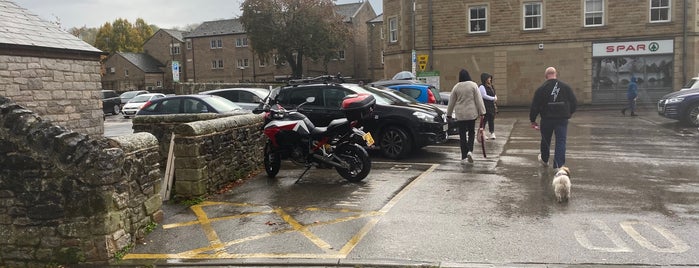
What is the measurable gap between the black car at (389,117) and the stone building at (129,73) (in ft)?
216

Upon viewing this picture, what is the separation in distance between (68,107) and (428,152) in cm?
889

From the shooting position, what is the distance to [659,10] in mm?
28938

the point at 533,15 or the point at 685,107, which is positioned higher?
the point at 533,15

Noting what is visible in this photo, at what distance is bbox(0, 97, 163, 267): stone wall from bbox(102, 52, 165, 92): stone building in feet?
233

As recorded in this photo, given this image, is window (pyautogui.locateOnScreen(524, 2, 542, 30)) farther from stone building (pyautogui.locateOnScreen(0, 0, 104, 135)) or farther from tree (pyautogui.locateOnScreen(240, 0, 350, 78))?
tree (pyautogui.locateOnScreen(240, 0, 350, 78))

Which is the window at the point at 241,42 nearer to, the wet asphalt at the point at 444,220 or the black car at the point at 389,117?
the black car at the point at 389,117

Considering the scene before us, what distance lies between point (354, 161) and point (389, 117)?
2.67 m

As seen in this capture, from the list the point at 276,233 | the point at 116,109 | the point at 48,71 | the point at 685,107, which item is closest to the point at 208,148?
the point at 276,233

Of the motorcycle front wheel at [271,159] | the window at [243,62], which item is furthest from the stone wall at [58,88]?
the window at [243,62]

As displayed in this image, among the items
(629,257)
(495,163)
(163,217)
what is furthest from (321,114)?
(629,257)

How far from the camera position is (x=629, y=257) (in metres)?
5.06

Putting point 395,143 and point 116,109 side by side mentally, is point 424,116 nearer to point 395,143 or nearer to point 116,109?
point 395,143

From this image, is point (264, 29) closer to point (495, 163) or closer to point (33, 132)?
point (495, 163)

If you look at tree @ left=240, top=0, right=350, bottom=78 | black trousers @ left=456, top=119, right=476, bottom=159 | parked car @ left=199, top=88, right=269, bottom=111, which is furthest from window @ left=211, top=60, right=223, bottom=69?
black trousers @ left=456, top=119, right=476, bottom=159
